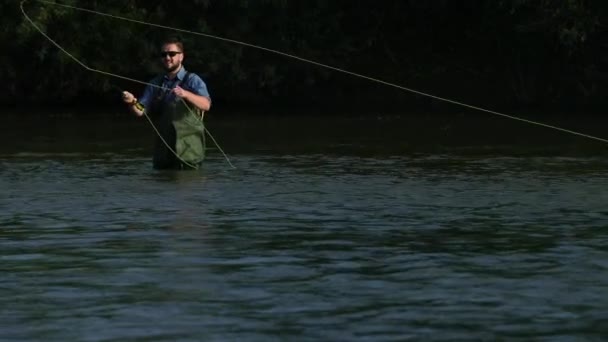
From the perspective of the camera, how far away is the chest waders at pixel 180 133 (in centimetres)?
1662

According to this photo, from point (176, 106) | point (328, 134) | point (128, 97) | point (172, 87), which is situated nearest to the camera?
point (128, 97)

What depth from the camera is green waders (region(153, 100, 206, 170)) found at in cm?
1662

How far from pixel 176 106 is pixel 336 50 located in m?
19.9

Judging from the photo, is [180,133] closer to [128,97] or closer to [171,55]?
[171,55]

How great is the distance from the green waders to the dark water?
0.22m

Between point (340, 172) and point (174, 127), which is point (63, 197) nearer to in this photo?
point (174, 127)

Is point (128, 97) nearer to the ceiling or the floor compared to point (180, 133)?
nearer to the ceiling

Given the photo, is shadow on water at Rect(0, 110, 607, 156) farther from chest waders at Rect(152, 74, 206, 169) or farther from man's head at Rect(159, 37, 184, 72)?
man's head at Rect(159, 37, 184, 72)

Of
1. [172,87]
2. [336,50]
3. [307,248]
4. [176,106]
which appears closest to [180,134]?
[176,106]

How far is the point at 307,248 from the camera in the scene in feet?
35.5

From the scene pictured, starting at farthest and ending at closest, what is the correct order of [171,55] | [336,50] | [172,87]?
[336,50] → [172,87] → [171,55]

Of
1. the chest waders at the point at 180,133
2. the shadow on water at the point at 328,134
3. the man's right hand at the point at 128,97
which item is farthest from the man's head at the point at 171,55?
the shadow on water at the point at 328,134

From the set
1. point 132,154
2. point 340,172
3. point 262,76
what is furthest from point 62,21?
point 340,172

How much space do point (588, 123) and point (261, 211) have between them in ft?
51.2
